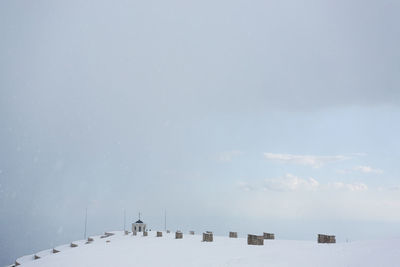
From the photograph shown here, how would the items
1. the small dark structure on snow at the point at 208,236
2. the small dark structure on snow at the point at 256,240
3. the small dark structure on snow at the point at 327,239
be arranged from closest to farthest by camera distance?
the small dark structure on snow at the point at 327,239 → the small dark structure on snow at the point at 256,240 → the small dark structure on snow at the point at 208,236

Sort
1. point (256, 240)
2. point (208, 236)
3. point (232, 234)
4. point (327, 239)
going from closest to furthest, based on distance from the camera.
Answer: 1. point (327, 239)
2. point (256, 240)
3. point (208, 236)
4. point (232, 234)

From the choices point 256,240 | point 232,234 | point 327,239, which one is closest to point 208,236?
point 232,234

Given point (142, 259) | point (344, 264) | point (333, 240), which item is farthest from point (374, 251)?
point (142, 259)

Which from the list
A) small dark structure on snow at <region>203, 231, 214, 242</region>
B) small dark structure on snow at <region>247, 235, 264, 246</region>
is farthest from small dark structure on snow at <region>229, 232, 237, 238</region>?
small dark structure on snow at <region>247, 235, 264, 246</region>

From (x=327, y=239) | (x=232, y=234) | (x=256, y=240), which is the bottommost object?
(x=232, y=234)

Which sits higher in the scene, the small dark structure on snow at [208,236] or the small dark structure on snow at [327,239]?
the small dark structure on snow at [327,239]

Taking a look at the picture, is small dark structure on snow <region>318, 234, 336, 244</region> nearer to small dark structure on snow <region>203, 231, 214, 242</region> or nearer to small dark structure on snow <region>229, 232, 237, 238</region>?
small dark structure on snow <region>203, 231, 214, 242</region>

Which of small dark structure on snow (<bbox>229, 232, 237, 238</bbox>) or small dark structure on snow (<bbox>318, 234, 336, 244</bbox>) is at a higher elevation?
small dark structure on snow (<bbox>318, 234, 336, 244</bbox>)

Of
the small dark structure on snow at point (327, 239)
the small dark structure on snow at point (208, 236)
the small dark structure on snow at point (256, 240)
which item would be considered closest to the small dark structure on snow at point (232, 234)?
the small dark structure on snow at point (208, 236)

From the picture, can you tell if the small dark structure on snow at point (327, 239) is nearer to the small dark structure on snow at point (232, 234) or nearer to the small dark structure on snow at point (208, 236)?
the small dark structure on snow at point (208, 236)

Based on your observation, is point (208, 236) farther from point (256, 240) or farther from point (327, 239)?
point (327, 239)

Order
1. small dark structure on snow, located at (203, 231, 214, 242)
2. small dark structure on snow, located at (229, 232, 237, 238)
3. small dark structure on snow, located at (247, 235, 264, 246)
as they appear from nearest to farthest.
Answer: small dark structure on snow, located at (247, 235, 264, 246)
small dark structure on snow, located at (203, 231, 214, 242)
small dark structure on snow, located at (229, 232, 237, 238)

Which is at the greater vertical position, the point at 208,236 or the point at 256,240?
the point at 256,240

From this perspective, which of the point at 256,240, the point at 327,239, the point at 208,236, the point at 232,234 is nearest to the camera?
the point at 327,239
